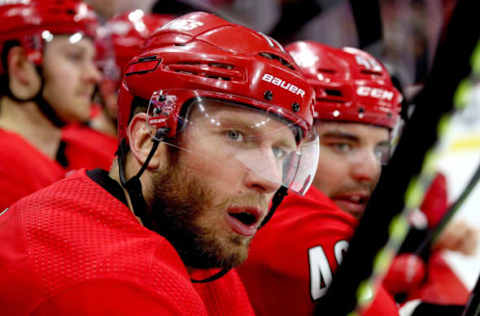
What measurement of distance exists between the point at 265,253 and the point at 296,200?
0.17 metres

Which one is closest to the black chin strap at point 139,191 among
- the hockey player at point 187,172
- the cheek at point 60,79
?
the hockey player at point 187,172

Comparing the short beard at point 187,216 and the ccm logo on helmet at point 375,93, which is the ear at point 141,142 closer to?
the short beard at point 187,216

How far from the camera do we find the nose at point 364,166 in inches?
60.1

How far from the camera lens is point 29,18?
1824 mm

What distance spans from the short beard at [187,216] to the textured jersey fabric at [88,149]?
4.41ft

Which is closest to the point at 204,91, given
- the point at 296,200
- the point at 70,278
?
the point at 70,278

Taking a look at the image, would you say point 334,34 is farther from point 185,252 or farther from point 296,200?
point 185,252

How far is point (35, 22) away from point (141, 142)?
113 cm

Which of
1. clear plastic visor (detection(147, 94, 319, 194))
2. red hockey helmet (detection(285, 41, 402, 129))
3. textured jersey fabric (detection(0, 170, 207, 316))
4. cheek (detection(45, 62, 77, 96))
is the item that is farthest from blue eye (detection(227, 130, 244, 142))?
cheek (detection(45, 62, 77, 96))

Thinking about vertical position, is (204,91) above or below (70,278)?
above

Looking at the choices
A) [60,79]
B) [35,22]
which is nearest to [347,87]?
[60,79]

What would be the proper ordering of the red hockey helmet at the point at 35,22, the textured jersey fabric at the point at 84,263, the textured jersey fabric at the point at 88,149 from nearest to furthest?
the textured jersey fabric at the point at 84,263
the red hockey helmet at the point at 35,22
the textured jersey fabric at the point at 88,149

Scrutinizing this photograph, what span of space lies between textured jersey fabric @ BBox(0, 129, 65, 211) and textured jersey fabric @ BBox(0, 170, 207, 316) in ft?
2.27

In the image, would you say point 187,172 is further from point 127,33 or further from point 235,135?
point 127,33
